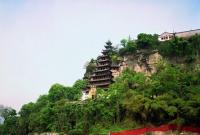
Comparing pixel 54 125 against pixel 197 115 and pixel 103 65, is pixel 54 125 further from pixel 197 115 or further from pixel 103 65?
pixel 197 115

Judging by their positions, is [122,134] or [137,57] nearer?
[122,134]

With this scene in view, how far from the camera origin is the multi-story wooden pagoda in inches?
1829

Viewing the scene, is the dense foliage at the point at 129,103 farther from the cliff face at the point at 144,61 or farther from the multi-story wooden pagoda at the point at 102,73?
the multi-story wooden pagoda at the point at 102,73

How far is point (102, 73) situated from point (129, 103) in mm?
11541

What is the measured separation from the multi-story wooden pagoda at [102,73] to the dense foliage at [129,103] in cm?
154

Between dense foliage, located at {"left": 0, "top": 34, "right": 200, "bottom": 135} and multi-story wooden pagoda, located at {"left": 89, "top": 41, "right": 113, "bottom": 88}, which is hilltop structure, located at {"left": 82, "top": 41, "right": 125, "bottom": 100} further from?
dense foliage, located at {"left": 0, "top": 34, "right": 200, "bottom": 135}

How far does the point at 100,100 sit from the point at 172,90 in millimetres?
7552

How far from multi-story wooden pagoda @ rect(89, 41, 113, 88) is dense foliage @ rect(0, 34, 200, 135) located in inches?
60.5

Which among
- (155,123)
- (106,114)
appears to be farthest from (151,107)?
(106,114)

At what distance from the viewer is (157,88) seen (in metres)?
36.5

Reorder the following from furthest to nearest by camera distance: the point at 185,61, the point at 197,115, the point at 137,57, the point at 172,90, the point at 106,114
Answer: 1. the point at 137,57
2. the point at 185,61
3. the point at 106,114
4. the point at 172,90
5. the point at 197,115

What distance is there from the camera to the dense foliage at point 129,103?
34.5m

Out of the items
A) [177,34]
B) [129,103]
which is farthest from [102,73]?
[129,103]

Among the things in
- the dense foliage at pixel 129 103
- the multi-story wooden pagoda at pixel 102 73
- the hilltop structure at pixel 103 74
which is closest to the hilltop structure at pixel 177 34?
the dense foliage at pixel 129 103
